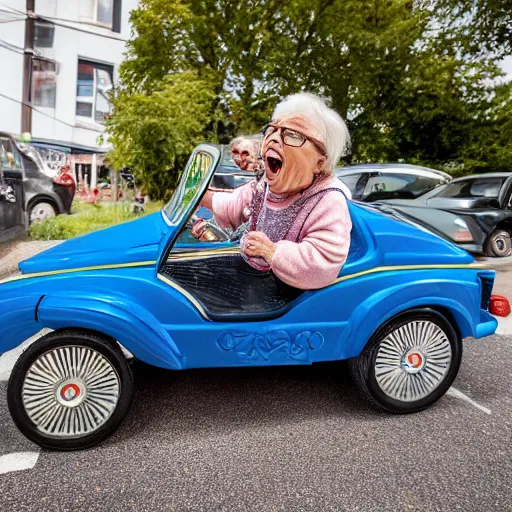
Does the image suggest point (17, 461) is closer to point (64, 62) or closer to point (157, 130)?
point (157, 130)

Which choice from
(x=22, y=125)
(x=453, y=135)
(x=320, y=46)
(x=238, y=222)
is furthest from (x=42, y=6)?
(x=453, y=135)

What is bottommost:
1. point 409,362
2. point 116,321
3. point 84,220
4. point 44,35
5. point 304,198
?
point 409,362

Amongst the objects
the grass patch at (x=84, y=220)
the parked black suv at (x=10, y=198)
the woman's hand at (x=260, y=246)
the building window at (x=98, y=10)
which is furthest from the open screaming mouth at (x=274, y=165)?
the building window at (x=98, y=10)

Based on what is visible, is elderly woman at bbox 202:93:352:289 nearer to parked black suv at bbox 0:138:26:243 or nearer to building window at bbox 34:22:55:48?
parked black suv at bbox 0:138:26:243

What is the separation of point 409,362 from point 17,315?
6.06 feet

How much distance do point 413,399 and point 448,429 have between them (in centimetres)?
22

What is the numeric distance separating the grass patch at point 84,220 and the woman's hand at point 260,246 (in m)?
4.71

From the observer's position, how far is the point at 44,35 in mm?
6918

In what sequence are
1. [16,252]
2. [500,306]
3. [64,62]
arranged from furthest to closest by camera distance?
[64,62]
[16,252]
[500,306]

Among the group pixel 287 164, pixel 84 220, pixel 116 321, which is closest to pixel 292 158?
pixel 287 164

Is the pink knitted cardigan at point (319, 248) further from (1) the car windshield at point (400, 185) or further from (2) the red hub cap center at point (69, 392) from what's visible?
(1) the car windshield at point (400, 185)

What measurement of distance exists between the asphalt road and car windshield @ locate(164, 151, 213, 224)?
100 centimetres

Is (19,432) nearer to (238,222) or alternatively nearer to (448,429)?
(238,222)

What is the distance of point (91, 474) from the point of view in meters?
2.06
